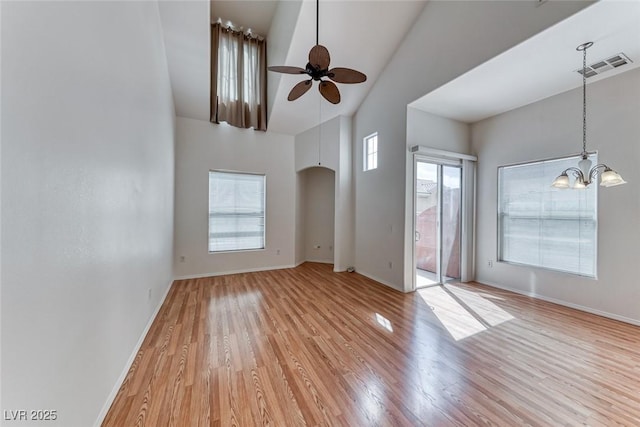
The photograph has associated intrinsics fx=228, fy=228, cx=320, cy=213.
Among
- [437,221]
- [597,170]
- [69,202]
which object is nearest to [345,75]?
[69,202]

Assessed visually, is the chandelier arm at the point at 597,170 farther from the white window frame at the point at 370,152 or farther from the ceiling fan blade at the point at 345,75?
the ceiling fan blade at the point at 345,75

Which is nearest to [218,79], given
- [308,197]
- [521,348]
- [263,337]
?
[308,197]

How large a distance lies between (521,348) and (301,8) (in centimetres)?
510

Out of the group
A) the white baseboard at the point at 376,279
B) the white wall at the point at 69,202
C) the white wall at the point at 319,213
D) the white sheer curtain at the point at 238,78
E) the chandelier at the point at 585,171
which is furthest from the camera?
the white wall at the point at 319,213

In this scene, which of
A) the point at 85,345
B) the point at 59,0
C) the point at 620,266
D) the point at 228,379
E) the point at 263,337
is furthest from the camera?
the point at 620,266

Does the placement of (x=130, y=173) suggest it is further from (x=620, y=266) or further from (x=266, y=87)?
(x=620, y=266)

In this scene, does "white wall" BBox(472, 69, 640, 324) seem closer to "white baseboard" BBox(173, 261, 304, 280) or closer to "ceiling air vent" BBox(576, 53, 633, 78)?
"ceiling air vent" BBox(576, 53, 633, 78)

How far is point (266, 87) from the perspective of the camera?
5.19 metres

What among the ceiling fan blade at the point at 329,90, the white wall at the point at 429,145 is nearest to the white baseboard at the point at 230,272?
the white wall at the point at 429,145

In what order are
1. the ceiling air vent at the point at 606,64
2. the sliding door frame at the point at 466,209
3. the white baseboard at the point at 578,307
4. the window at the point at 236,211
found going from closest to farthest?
the ceiling air vent at the point at 606,64, the white baseboard at the point at 578,307, the sliding door frame at the point at 466,209, the window at the point at 236,211

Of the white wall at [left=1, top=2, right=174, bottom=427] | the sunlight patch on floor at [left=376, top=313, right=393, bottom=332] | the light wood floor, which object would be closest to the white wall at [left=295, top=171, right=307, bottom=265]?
the light wood floor

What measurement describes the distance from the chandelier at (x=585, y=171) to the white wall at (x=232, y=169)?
15.9 feet

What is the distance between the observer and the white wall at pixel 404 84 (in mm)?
2623

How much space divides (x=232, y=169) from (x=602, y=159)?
6205mm
